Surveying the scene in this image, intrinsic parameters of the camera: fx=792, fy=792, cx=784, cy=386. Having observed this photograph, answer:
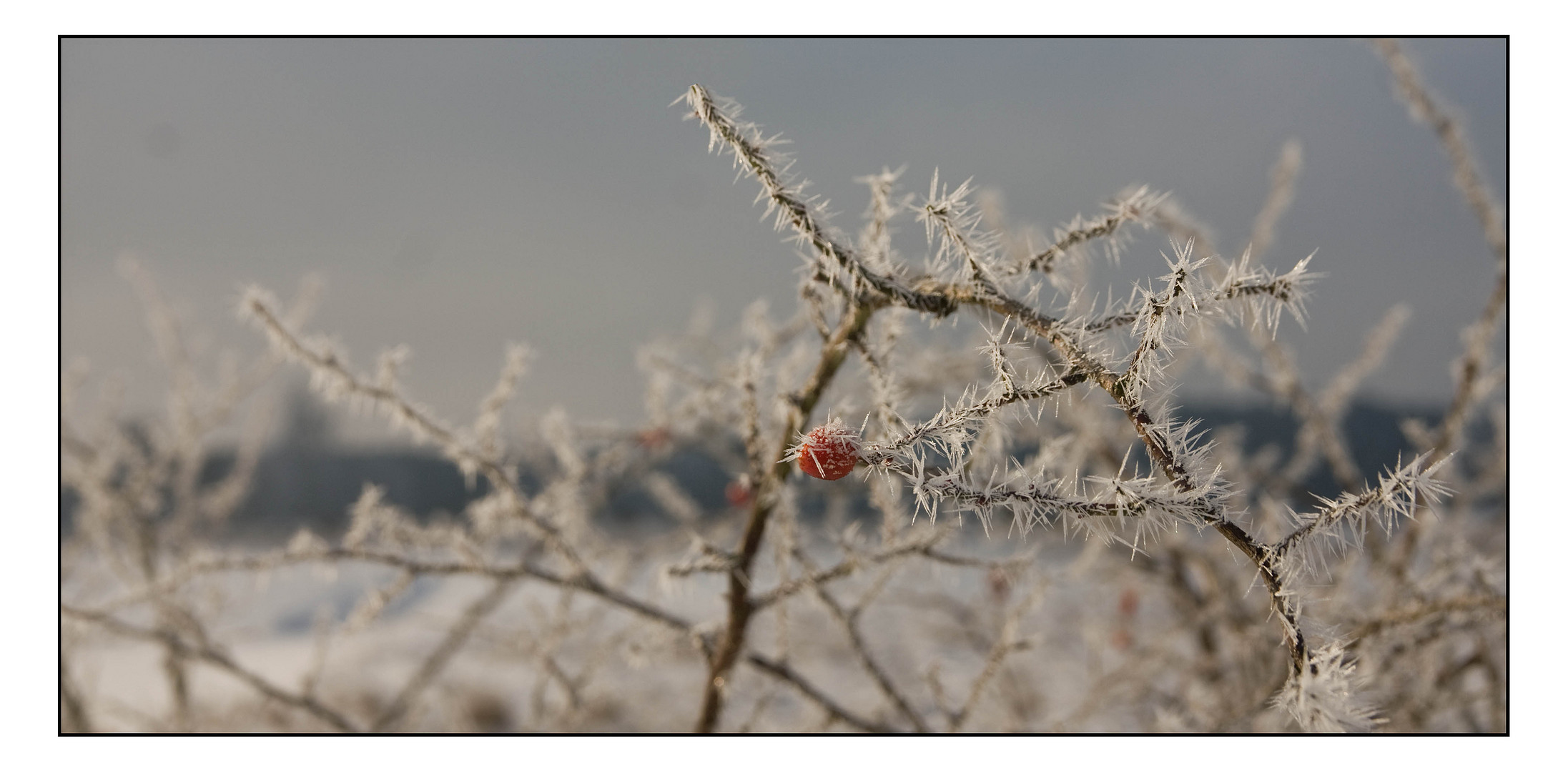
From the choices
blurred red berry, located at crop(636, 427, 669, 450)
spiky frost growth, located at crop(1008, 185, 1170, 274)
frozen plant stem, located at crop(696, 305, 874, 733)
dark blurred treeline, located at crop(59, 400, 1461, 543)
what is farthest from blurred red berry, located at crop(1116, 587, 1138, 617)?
spiky frost growth, located at crop(1008, 185, 1170, 274)

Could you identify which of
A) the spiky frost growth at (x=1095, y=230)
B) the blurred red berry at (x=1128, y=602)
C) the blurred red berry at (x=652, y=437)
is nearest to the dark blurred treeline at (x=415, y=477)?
the blurred red berry at (x=652, y=437)

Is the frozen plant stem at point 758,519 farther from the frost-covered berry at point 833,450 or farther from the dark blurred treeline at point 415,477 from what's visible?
the dark blurred treeline at point 415,477

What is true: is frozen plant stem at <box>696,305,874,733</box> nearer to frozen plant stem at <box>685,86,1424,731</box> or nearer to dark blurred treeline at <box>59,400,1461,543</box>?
frozen plant stem at <box>685,86,1424,731</box>

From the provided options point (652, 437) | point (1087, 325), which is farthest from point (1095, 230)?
point (652, 437)

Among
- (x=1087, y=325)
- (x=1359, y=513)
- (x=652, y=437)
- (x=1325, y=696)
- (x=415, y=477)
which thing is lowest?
(x=1325, y=696)

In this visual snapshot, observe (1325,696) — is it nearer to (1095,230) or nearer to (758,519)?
(1095,230)

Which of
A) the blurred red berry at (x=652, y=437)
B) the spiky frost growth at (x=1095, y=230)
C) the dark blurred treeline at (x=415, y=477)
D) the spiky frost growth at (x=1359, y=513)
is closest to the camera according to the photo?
the spiky frost growth at (x=1359, y=513)
